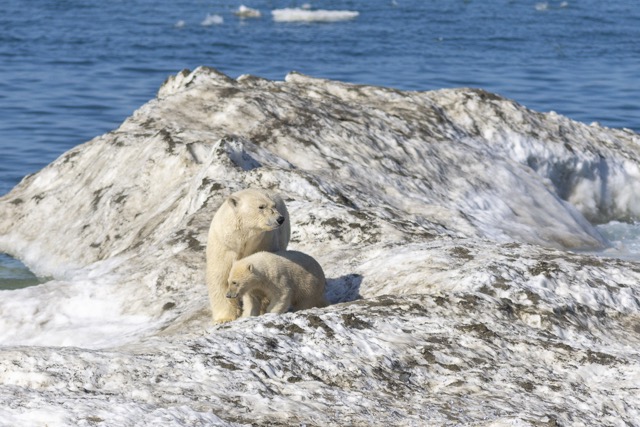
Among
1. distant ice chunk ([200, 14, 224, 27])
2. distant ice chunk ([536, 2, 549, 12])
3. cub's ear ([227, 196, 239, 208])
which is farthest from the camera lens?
distant ice chunk ([536, 2, 549, 12])

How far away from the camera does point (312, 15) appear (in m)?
54.0

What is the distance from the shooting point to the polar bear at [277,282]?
1019cm

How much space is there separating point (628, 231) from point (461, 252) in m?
10.0

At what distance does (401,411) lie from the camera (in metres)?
7.82

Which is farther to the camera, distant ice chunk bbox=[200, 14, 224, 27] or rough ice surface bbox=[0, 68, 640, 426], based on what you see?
distant ice chunk bbox=[200, 14, 224, 27]

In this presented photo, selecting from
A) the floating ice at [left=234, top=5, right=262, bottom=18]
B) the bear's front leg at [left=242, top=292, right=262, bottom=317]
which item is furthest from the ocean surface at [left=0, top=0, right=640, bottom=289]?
the bear's front leg at [left=242, top=292, right=262, bottom=317]

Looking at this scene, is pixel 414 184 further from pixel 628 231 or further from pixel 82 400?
pixel 82 400

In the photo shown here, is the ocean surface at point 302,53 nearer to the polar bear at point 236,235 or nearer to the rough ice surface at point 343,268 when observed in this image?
the rough ice surface at point 343,268

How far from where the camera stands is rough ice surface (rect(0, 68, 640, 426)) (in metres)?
7.82

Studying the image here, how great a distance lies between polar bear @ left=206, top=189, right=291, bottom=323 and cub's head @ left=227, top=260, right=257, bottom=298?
8.3 inches

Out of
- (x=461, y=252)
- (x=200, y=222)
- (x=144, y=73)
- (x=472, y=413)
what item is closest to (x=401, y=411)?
(x=472, y=413)

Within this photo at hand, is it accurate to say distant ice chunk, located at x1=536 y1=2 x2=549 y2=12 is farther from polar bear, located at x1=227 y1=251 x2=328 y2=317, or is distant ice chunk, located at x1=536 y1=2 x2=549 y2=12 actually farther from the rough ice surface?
polar bear, located at x1=227 y1=251 x2=328 y2=317

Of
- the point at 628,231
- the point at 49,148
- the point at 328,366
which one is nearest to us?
the point at 328,366

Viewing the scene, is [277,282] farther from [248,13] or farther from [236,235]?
[248,13]
